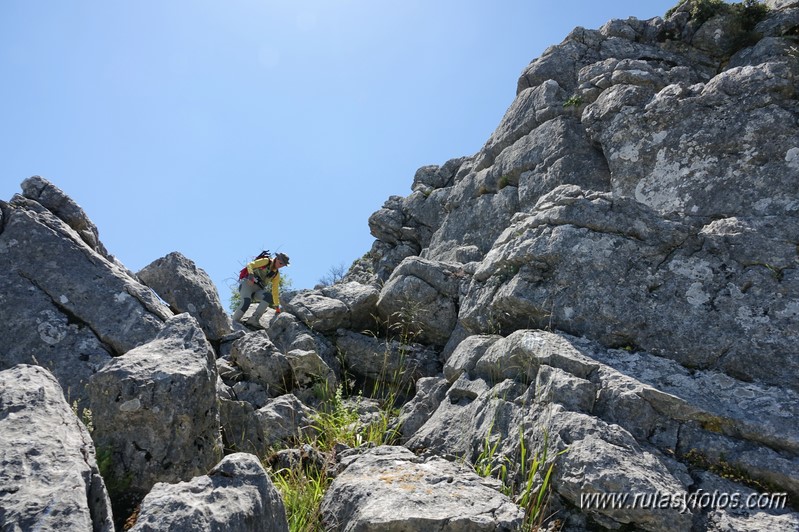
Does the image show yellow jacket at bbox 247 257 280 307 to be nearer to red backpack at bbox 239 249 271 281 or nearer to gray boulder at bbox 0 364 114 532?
red backpack at bbox 239 249 271 281

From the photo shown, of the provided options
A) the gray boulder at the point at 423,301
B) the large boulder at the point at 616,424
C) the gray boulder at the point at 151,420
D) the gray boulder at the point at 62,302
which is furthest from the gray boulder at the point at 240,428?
the gray boulder at the point at 423,301

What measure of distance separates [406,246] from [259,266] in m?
7.47

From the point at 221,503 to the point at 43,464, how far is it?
1.38 m

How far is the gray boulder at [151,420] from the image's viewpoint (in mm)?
6406

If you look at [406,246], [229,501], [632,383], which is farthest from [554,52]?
[229,501]

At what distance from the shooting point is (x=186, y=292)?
47.3ft

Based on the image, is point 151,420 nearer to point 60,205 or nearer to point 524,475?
point 524,475

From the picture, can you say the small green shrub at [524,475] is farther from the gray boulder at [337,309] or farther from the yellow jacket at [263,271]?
the yellow jacket at [263,271]

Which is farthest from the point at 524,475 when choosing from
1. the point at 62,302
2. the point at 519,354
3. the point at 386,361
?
the point at 62,302

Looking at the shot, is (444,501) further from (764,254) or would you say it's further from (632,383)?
(764,254)

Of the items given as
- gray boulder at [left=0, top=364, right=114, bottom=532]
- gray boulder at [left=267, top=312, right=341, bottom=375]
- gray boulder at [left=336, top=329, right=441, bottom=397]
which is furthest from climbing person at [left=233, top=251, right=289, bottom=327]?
gray boulder at [left=0, top=364, right=114, bottom=532]

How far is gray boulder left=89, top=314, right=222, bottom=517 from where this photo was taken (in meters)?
6.41

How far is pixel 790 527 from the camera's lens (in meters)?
5.58

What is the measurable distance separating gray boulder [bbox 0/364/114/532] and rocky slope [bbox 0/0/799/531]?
0.02 meters
